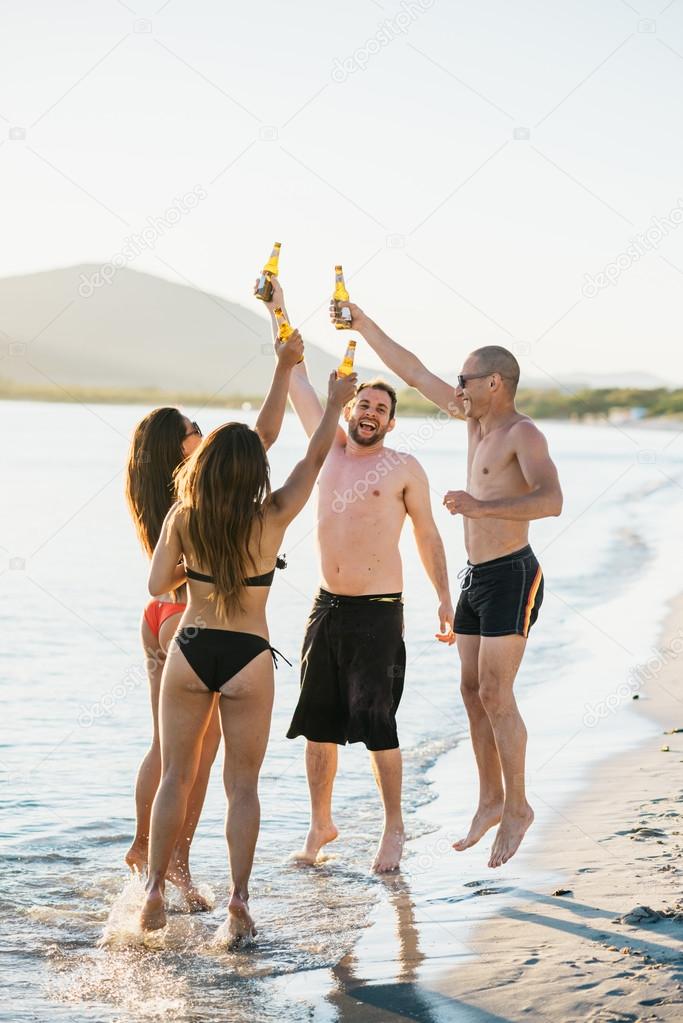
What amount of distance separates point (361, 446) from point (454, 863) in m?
1.86

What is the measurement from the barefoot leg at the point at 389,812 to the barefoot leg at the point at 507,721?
60 centimetres

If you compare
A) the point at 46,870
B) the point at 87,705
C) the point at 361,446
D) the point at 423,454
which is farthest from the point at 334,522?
the point at 423,454

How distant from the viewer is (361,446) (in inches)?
229

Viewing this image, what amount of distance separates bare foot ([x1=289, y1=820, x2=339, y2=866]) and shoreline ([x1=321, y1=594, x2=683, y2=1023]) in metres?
0.38

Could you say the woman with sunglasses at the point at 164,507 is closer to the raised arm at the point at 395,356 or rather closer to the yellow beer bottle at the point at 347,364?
the yellow beer bottle at the point at 347,364

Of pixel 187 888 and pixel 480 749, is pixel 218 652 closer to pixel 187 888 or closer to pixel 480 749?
pixel 187 888

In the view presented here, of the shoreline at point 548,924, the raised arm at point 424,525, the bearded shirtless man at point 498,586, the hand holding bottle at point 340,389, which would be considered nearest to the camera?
the shoreline at point 548,924

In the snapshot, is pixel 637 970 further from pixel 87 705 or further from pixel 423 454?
pixel 423 454

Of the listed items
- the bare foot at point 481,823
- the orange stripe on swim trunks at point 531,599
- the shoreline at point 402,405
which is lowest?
the bare foot at point 481,823

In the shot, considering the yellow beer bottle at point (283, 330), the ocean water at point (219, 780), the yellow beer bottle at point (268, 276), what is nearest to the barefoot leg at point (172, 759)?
the ocean water at point (219, 780)

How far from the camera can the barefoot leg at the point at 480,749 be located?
17.5 ft

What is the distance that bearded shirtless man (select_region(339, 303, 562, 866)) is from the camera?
16.9 feet

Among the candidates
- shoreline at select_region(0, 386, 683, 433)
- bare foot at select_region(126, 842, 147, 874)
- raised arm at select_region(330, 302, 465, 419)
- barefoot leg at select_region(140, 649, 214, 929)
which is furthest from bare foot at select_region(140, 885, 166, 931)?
shoreline at select_region(0, 386, 683, 433)

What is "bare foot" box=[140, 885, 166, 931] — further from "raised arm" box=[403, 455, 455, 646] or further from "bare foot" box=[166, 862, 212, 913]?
"raised arm" box=[403, 455, 455, 646]
